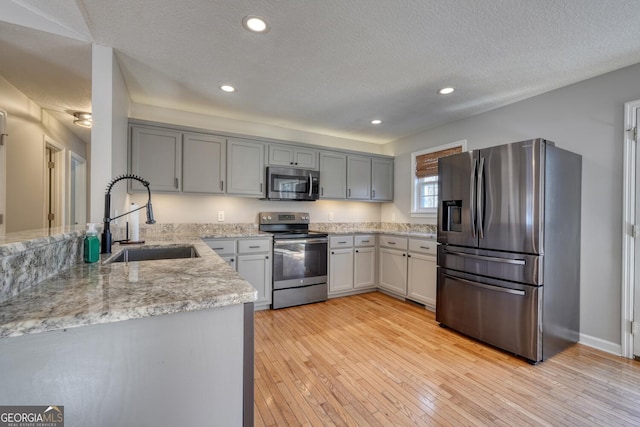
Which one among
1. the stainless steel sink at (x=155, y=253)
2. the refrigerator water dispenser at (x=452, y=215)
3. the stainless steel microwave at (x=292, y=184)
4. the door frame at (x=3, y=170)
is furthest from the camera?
the stainless steel microwave at (x=292, y=184)

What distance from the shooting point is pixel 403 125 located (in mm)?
3898

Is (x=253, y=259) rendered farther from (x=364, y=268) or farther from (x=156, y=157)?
(x=364, y=268)

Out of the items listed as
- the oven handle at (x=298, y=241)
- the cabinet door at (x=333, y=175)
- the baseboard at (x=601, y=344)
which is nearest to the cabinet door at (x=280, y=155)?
the cabinet door at (x=333, y=175)

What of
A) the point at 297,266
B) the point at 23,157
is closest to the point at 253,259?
the point at 297,266

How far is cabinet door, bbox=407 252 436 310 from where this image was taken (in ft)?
10.6

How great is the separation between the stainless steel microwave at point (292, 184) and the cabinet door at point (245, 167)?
0.42ft

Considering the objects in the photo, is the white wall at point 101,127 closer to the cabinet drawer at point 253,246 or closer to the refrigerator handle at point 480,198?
the cabinet drawer at point 253,246

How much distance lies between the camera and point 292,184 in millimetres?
3729

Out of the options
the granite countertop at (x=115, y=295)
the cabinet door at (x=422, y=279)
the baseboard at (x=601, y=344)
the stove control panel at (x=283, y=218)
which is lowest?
the baseboard at (x=601, y=344)

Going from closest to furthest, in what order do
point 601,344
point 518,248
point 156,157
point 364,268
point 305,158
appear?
point 518,248, point 601,344, point 156,157, point 305,158, point 364,268

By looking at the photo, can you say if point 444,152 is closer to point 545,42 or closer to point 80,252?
point 545,42

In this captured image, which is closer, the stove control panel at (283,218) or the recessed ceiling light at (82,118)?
the recessed ceiling light at (82,118)

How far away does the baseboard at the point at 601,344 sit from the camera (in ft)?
7.52

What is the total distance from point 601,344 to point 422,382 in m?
1.80
